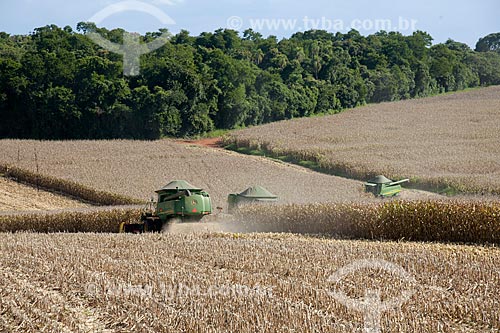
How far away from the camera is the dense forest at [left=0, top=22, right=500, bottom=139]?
57.5m

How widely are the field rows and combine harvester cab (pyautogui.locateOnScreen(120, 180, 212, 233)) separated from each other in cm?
437

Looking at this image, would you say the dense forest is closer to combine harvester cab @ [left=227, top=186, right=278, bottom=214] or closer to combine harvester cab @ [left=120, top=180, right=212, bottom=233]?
combine harvester cab @ [left=227, top=186, right=278, bottom=214]

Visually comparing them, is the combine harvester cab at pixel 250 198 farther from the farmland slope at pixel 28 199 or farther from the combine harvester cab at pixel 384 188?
the farmland slope at pixel 28 199

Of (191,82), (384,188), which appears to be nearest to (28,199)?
(384,188)

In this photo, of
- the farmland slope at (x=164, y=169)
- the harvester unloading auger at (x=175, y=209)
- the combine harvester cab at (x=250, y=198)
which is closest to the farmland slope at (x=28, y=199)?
the farmland slope at (x=164, y=169)

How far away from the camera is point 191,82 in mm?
59812

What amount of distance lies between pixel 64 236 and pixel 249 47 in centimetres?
7104

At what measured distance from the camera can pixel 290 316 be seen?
27.3 ft

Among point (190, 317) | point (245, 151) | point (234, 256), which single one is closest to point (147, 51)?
point (245, 151)

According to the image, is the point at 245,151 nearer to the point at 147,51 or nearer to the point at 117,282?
the point at 147,51

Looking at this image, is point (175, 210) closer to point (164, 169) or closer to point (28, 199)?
point (28, 199)

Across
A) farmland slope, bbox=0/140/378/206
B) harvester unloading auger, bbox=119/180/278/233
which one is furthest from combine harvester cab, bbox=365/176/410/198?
harvester unloading auger, bbox=119/180/278/233

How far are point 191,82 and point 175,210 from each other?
4113cm

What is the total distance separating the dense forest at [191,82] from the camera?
2263 inches
